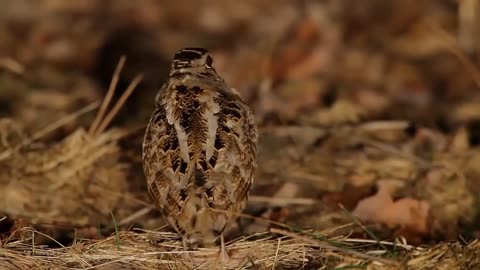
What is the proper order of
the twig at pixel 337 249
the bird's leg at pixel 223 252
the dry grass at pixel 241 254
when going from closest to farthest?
the twig at pixel 337 249 → the dry grass at pixel 241 254 → the bird's leg at pixel 223 252

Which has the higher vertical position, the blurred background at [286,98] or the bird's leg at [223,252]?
the blurred background at [286,98]

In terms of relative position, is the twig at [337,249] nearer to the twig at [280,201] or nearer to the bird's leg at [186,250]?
the bird's leg at [186,250]

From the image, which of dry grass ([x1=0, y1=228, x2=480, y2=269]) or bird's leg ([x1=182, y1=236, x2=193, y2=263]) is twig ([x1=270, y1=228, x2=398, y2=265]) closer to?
dry grass ([x1=0, y1=228, x2=480, y2=269])

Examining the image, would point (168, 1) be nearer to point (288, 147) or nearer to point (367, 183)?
point (288, 147)

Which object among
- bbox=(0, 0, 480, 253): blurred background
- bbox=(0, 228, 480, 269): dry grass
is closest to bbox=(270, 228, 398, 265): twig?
bbox=(0, 228, 480, 269): dry grass

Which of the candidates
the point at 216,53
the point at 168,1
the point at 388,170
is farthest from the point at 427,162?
the point at 168,1

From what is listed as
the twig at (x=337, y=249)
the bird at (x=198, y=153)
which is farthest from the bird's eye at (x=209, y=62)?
the twig at (x=337, y=249)
